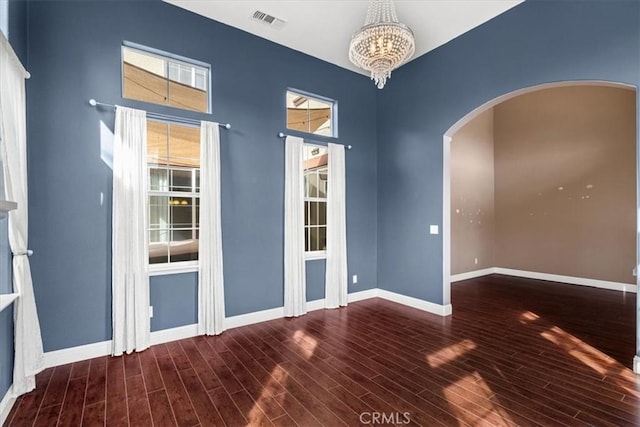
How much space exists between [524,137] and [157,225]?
7553mm

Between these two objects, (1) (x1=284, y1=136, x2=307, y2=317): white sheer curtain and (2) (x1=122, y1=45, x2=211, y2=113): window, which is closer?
(2) (x1=122, y1=45, x2=211, y2=113): window

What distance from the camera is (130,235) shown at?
3105 millimetres

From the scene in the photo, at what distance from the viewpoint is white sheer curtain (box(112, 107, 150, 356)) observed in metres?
3.04

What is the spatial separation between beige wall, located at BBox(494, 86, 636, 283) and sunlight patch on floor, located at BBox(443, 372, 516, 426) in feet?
16.9

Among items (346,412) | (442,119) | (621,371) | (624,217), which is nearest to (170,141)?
(346,412)

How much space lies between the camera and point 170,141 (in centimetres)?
356

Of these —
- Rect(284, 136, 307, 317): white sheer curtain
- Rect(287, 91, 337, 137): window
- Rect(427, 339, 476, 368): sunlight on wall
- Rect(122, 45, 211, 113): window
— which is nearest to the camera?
Rect(427, 339, 476, 368): sunlight on wall

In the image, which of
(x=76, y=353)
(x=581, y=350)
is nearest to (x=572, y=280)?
(x=581, y=350)

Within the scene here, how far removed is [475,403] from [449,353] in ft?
2.76

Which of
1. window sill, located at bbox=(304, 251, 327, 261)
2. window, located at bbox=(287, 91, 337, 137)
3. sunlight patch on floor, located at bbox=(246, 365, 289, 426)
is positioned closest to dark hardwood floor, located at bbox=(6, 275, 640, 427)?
sunlight patch on floor, located at bbox=(246, 365, 289, 426)

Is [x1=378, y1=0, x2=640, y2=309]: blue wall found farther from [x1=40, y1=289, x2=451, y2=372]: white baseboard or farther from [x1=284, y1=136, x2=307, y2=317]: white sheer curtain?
[x1=284, y1=136, x2=307, y2=317]: white sheer curtain

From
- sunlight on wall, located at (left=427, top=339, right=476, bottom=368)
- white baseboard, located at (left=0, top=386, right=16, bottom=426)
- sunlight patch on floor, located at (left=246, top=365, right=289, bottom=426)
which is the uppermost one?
white baseboard, located at (left=0, top=386, right=16, bottom=426)

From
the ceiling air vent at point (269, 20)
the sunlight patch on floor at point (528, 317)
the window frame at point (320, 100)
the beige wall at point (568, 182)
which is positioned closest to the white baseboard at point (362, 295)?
the sunlight patch on floor at point (528, 317)

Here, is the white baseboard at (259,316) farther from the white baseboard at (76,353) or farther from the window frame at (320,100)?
the window frame at (320,100)
